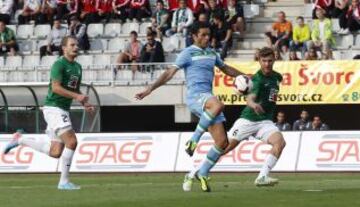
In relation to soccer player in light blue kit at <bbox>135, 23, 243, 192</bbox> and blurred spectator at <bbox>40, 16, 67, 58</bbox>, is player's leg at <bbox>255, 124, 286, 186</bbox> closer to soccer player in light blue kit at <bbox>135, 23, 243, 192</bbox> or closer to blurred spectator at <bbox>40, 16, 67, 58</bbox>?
soccer player in light blue kit at <bbox>135, 23, 243, 192</bbox>

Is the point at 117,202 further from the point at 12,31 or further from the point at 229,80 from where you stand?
the point at 12,31

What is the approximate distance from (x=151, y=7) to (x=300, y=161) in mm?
12778

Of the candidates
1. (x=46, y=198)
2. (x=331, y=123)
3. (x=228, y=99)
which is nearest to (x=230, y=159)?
(x=228, y=99)

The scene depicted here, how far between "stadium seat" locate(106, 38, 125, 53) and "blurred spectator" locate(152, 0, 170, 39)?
48.3 inches

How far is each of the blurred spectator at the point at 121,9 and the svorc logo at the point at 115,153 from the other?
9.84 meters

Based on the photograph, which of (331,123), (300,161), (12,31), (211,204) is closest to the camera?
(211,204)

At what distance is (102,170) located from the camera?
1128 inches

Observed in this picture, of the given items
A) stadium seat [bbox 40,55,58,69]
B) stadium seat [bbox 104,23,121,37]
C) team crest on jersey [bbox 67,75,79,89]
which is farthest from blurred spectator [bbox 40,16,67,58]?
team crest on jersey [bbox 67,75,79,89]

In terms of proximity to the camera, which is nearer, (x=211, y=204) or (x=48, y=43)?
(x=211, y=204)

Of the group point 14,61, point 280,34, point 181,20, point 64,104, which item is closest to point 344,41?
point 280,34

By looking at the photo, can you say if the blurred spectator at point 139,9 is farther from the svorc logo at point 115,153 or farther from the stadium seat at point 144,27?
the svorc logo at point 115,153

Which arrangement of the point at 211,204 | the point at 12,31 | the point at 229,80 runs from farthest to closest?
the point at 12,31 < the point at 229,80 < the point at 211,204

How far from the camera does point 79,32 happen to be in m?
37.4

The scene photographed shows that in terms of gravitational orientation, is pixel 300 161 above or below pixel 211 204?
below
